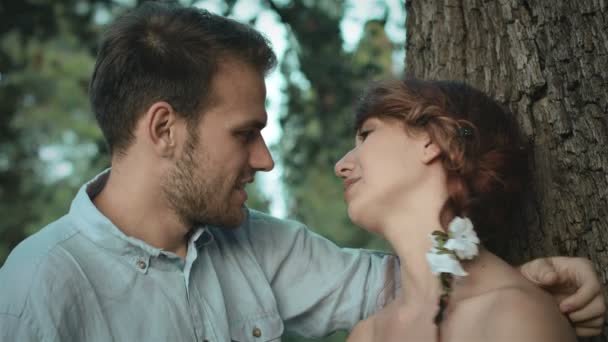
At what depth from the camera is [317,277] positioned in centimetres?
296

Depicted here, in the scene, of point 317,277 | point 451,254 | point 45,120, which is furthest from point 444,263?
point 45,120

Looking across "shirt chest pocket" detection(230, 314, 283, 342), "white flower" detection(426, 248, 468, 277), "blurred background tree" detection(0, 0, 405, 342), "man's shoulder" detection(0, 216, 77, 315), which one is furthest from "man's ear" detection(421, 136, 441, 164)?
"blurred background tree" detection(0, 0, 405, 342)

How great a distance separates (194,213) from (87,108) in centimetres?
867

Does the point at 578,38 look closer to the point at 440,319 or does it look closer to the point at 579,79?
the point at 579,79

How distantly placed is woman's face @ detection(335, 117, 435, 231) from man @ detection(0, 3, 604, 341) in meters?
0.42

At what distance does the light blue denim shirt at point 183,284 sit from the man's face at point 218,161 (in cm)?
12

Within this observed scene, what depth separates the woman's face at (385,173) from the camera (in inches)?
101

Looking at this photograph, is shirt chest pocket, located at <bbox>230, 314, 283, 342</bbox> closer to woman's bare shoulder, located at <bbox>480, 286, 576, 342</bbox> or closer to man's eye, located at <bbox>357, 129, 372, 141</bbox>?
man's eye, located at <bbox>357, 129, 372, 141</bbox>

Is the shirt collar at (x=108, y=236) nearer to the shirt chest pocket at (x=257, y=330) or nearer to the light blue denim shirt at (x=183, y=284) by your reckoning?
the light blue denim shirt at (x=183, y=284)

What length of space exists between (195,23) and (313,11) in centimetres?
382

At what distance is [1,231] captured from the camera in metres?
9.60

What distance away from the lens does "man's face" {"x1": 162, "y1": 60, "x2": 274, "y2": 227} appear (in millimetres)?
2875

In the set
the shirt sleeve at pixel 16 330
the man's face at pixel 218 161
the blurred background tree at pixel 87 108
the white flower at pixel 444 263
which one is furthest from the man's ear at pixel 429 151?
the blurred background tree at pixel 87 108

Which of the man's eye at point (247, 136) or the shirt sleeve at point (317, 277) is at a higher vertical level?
the man's eye at point (247, 136)
